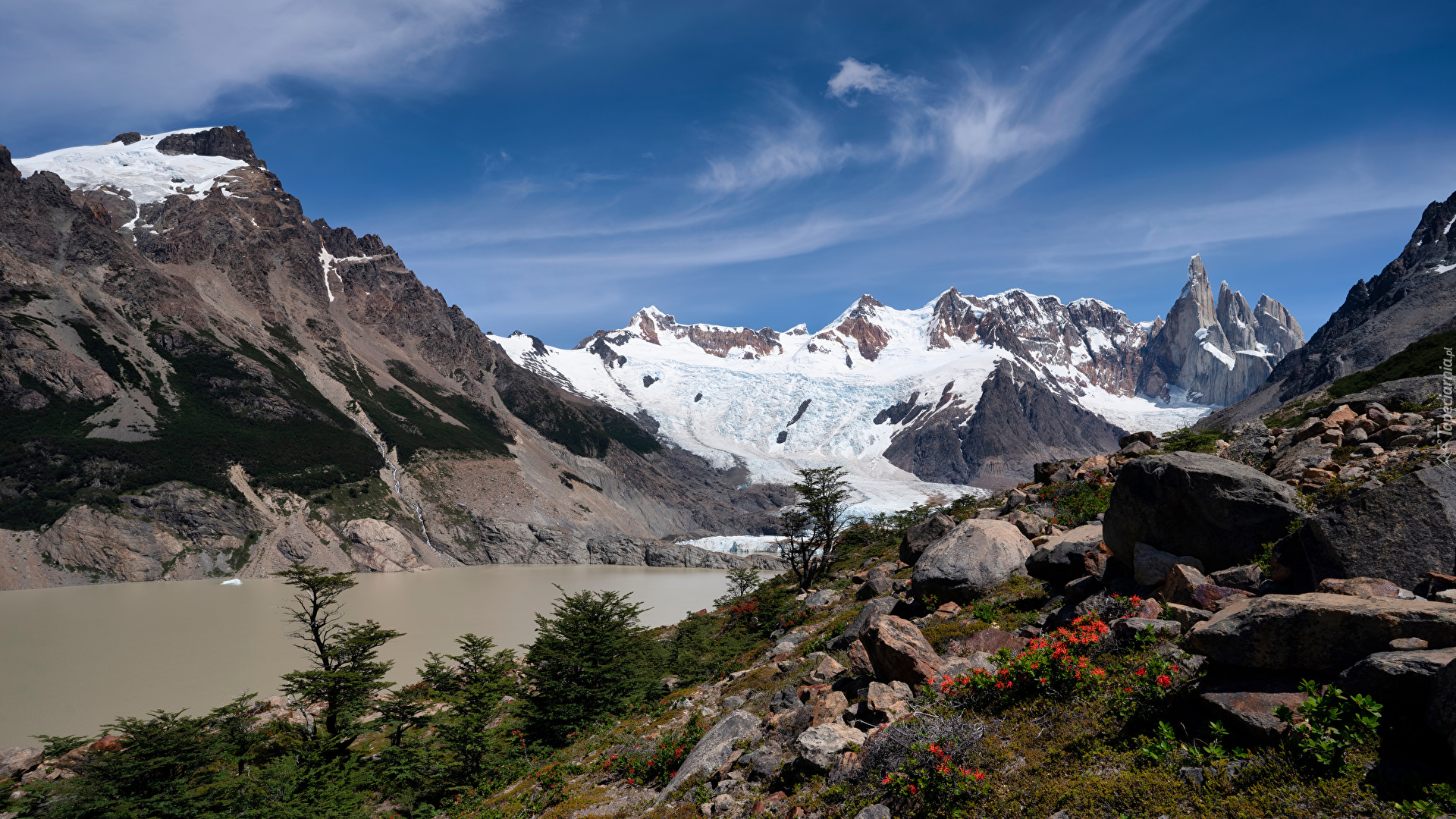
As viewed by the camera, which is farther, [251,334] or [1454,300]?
[251,334]

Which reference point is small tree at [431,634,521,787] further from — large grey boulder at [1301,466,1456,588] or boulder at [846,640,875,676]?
large grey boulder at [1301,466,1456,588]

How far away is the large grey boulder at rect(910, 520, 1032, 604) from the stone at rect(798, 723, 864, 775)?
21.0 feet

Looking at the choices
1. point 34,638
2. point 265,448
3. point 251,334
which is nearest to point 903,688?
point 34,638

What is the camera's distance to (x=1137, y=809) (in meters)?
6.39

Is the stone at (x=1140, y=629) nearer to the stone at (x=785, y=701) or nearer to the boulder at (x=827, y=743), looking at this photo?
the boulder at (x=827, y=743)

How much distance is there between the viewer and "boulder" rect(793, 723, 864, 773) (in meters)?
9.26

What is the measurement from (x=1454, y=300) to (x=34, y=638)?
752 ft

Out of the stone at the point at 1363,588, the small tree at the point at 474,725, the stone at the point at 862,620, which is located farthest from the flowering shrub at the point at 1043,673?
the small tree at the point at 474,725

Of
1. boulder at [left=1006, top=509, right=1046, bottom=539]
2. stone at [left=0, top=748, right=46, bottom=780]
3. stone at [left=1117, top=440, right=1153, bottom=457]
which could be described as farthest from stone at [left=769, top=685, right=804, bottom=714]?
stone at [left=0, top=748, right=46, bottom=780]

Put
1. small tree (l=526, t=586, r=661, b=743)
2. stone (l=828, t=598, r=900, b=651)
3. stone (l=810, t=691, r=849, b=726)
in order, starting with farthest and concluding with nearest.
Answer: small tree (l=526, t=586, r=661, b=743), stone (l=828, t=598, r=900, b=651), stone (l=810, t=691, r=849, b=726)

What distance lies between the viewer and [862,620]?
16.5 meters

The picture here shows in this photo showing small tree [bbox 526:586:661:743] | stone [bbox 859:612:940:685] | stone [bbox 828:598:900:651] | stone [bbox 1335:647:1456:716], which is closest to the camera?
stone [bbox 1335:647:1456:716]

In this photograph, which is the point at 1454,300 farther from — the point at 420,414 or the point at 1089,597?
the point at 420,414

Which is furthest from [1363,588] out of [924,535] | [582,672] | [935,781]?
[582,672]
